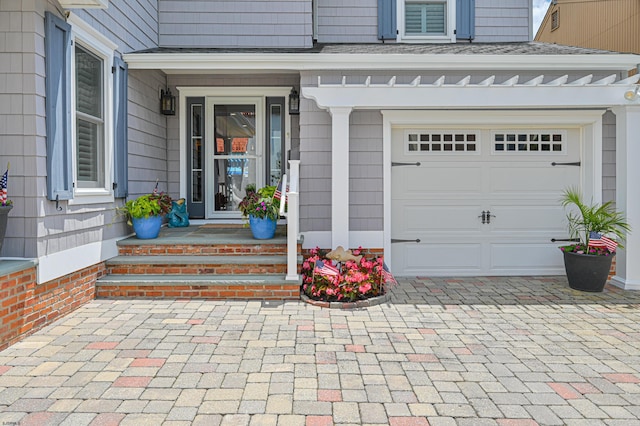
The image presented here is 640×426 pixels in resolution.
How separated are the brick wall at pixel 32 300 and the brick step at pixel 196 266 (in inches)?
20.1

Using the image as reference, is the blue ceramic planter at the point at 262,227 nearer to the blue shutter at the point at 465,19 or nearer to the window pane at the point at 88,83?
the window pane at the point at 88,83

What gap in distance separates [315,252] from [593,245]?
10.8 feet

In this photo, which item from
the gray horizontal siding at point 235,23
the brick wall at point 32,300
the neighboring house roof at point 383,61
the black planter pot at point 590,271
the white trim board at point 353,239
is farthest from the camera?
the gray horizontal siding at point 235,23

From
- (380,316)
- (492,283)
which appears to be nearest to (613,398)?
(380,316)

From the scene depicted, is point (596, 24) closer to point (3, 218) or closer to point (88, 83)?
point (88, 83)

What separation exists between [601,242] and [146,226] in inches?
212

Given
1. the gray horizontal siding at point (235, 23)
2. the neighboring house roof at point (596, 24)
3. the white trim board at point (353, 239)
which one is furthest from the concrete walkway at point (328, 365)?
the neighboring house roof at point (596, 24)

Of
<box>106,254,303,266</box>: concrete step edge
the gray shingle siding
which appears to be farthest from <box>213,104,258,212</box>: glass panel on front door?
the gray shingle siding

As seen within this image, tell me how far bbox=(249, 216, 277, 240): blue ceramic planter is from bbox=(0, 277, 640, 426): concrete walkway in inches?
40.4

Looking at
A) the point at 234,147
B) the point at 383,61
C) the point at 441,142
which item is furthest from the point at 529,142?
the point at 234,147

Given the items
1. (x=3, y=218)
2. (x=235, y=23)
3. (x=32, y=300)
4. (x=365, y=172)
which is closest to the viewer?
(x=3, y=218)

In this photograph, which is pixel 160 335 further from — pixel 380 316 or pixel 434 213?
pixel 434 213

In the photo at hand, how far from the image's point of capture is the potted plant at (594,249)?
529 cm

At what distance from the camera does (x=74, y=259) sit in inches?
174
